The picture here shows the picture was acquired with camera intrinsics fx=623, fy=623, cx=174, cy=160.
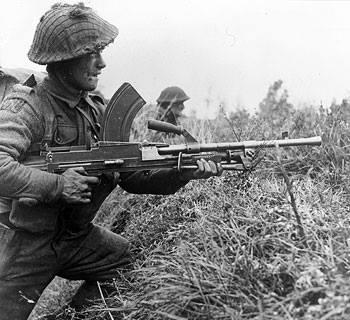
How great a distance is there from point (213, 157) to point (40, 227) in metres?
1.28

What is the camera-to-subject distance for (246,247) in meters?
3.65

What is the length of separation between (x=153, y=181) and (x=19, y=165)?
109cm

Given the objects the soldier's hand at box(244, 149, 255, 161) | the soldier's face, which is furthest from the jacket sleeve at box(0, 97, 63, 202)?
the soldier's hand at box(244, 149, 255, 161)

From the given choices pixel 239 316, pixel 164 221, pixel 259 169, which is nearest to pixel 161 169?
pixel 164 221

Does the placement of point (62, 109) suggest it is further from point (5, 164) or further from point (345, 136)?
point (345, 136)

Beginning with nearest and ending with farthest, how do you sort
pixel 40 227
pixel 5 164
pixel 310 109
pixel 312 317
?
pixel 312 317 < pixel 5 164 < pixel 40 227 < pixel 310 109

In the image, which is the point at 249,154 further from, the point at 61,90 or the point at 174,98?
the point at 174,98

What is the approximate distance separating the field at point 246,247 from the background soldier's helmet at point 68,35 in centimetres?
142

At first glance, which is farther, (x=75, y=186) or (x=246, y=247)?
(x=75, y=186)

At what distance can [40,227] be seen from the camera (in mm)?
4199

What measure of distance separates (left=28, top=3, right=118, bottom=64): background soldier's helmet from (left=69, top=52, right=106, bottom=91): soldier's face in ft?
0.28

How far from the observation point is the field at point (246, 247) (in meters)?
3.03

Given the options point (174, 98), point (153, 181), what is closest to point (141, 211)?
point (153, 181)

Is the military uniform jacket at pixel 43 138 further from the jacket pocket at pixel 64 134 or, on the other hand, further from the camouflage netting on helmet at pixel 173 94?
the camouflage netting on helmet at pixel 173 94
